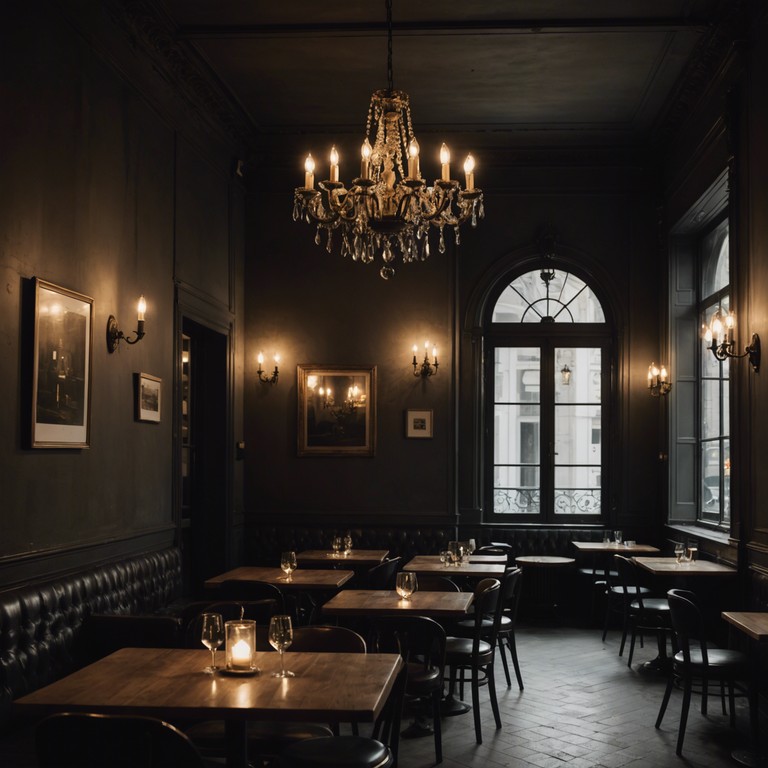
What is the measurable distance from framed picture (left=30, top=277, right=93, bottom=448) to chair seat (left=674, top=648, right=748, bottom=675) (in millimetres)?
3995

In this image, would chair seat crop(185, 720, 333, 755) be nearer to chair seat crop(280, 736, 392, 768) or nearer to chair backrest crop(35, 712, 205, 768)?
chair seat crop(280, 736, 392, 768)

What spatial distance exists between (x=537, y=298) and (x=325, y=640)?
23.4 feet

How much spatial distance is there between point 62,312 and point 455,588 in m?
3.07

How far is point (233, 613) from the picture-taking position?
211 inches

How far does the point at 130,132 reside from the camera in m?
7.32

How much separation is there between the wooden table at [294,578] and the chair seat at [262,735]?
96.5 inches

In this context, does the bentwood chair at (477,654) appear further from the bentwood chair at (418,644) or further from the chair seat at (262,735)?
the chair seat at (262,735)

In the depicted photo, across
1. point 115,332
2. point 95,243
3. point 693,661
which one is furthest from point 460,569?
point 95,243

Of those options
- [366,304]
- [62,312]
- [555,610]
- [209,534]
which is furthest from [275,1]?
[555,610]

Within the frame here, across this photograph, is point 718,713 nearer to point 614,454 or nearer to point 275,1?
point 614,454

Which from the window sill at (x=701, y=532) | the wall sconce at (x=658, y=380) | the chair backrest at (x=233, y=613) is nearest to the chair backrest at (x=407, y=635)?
the chair backrest at (x=233, y=613)

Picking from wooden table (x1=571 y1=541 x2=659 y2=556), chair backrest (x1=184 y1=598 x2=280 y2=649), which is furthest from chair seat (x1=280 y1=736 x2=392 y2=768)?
wooden table (x1=571 y1=541 x2=659 y2=556)

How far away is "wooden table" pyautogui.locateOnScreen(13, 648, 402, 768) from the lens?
331 cm

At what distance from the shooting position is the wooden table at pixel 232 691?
331 cm
